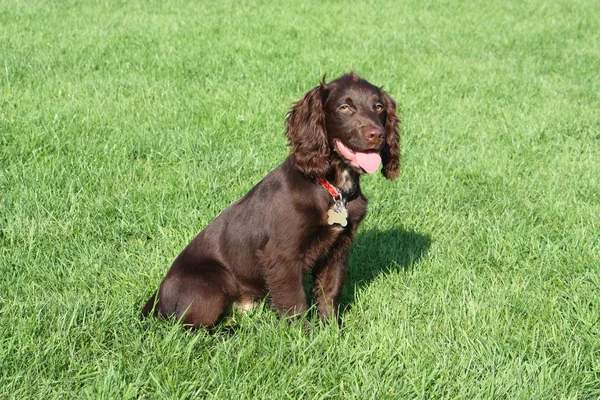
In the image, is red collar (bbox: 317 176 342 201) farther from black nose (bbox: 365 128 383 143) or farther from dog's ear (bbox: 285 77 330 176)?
black nose (bbox: 365 128 383 143)

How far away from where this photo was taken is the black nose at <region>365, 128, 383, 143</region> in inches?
120

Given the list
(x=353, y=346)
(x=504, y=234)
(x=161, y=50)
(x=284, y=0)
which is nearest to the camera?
(x=353, y=346)

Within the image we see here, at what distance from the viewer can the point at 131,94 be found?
22.2 ft

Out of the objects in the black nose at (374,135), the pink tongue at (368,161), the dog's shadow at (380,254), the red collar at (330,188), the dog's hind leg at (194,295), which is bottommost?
the dog's shadow at (380,254)

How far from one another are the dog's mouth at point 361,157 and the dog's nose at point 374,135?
119mm

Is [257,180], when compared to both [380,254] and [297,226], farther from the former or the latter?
[297,226]

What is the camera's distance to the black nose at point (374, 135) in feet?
9.99

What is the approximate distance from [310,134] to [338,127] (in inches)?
5.7

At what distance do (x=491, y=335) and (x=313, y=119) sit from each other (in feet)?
4.40

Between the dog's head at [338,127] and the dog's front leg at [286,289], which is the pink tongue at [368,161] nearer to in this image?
the dog's head at [338,127]

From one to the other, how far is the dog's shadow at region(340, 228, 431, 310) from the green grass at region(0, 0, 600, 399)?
2cm

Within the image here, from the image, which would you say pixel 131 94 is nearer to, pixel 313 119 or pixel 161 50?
pixel 161 50

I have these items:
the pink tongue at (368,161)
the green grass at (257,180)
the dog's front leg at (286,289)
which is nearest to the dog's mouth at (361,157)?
the pink tongue at (368,161)

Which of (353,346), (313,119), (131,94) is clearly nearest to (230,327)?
(353,346)
